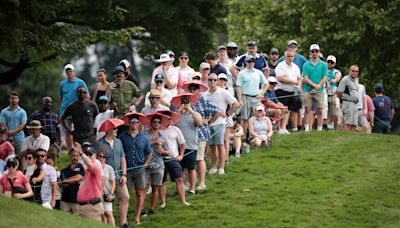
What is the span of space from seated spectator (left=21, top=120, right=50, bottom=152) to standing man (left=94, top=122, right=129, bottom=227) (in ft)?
9.03

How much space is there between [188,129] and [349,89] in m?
Result: 7.60

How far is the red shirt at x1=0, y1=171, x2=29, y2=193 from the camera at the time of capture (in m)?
23.7

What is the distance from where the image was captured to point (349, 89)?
1278 inches

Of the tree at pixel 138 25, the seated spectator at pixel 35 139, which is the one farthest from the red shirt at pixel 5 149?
the tree at pixel 138 25

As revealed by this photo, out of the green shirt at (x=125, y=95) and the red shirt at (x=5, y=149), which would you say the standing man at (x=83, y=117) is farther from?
the red shirt at (x=5, y=149)

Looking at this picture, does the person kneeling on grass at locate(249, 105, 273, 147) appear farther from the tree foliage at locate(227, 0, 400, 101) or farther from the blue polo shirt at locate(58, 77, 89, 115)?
the tree foliage at locate(227, 0, 400, 101)

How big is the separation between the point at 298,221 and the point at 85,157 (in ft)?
15.0

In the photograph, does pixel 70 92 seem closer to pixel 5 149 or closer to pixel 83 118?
pixel 83 118

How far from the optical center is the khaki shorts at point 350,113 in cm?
3269

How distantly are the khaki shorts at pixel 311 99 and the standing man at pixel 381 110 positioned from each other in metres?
2.94

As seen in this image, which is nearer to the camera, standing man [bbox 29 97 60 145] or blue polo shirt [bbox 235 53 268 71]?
standing man [bbox 29 97 60 145]

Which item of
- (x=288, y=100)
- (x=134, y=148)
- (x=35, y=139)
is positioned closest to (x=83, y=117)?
(x=35, y=139)

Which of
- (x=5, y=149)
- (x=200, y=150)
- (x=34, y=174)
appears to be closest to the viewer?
(x=34, y=174)

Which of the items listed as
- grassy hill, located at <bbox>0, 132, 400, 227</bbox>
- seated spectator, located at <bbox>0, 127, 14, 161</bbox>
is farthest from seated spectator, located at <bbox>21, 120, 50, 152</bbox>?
grassy hill, located at <bbox>0, 132, 400, 227</bbox>
